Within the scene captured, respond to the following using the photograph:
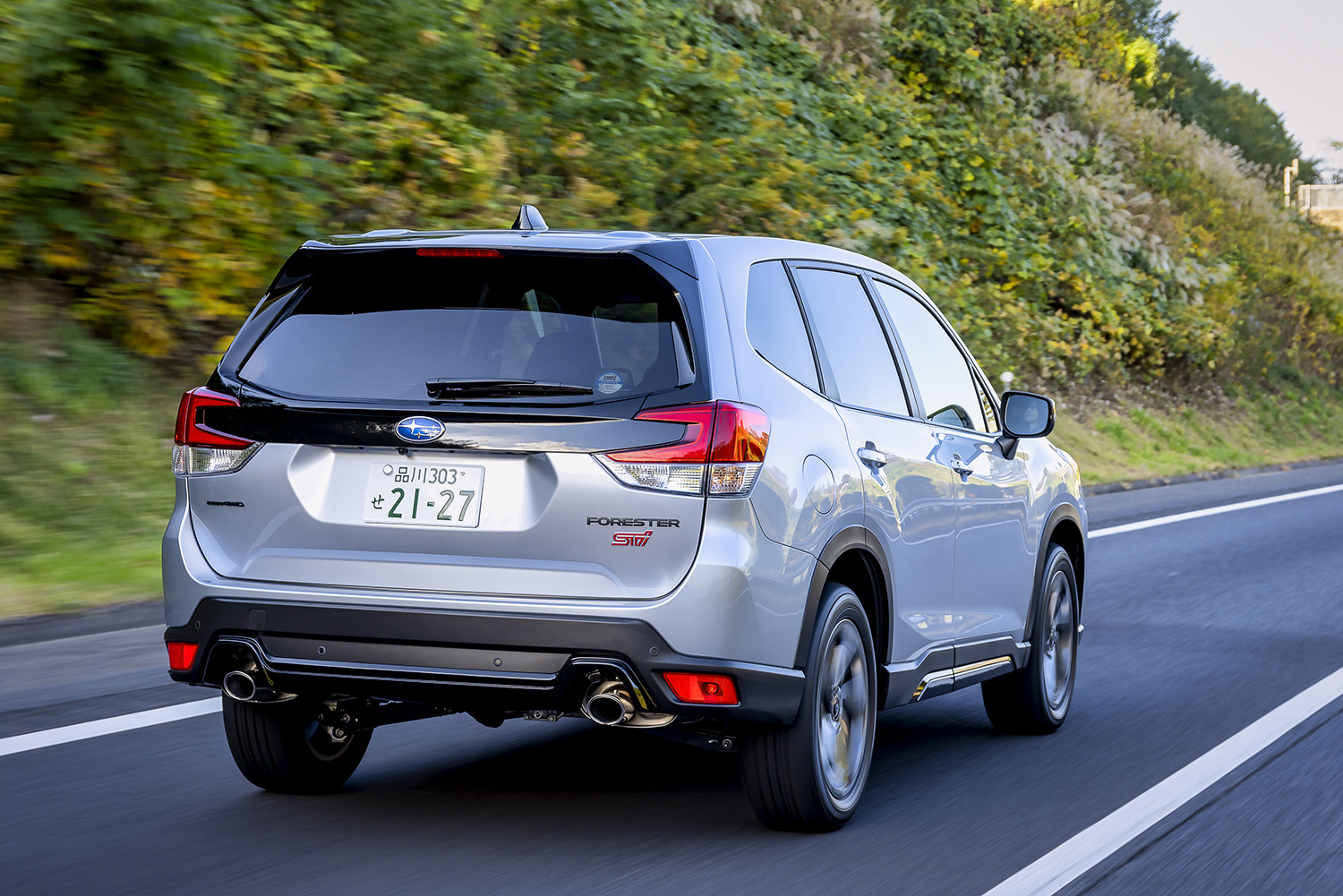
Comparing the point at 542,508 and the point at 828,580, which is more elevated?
the point at 542,508

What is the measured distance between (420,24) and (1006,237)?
14.3 metres

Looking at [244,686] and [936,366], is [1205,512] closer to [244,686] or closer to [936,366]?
[936,366]

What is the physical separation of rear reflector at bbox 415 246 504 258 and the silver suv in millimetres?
15

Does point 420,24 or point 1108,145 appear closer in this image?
point 420,24

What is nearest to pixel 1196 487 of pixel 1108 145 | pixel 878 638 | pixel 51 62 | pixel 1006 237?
pixel 1006 237

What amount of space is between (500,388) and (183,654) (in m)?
1.25

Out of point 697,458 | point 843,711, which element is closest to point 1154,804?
point 843,711

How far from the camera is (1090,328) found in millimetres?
28703

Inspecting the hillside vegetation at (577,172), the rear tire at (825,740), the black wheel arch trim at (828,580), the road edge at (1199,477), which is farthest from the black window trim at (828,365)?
the road edge at (1199,477)

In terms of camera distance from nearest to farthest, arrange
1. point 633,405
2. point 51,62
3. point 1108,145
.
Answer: point 633,405 < point 51,62 < point 1108,145

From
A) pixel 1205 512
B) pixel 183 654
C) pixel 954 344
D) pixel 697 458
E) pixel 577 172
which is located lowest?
pixel 1205 512

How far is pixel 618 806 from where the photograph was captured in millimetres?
5484

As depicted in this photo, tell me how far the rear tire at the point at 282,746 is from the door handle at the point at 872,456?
6.29ft

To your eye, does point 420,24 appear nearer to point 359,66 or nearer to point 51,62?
point 359,66
